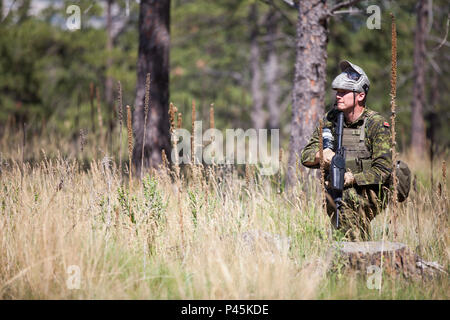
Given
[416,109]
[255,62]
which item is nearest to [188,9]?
[255,62]

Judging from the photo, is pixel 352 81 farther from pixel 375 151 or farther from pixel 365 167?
pixel 365 167

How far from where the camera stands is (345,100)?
4.05 m

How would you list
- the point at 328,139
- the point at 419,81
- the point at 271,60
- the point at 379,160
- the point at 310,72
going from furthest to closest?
the point at 271,60, the point at 419,81, the point at 310,72, the point at 328,139, the point at 379,160

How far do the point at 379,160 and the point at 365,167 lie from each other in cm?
14

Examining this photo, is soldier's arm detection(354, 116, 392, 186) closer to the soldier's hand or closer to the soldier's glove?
the soldier's glove

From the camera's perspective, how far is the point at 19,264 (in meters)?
3.40

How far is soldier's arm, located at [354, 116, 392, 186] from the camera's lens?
12.7 feet

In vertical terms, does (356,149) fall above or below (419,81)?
below

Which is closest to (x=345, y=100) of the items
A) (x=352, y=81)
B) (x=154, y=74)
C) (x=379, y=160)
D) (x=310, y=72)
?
(x=352, y=81)

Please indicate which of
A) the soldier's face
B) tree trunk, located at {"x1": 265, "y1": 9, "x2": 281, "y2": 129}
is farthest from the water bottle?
tree trunk, located at {"x1": 265, "y1": 9, "x2": 281, "y2": 129}

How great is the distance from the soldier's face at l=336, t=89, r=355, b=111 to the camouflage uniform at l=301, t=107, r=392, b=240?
0.16 m
